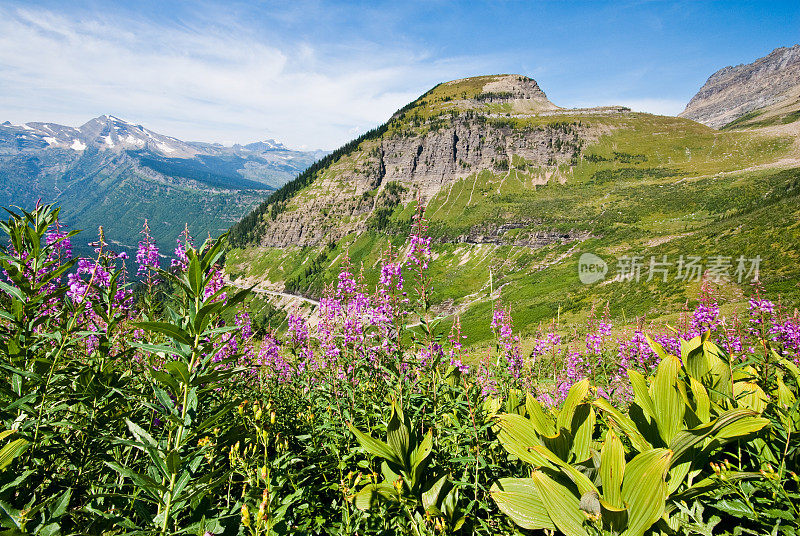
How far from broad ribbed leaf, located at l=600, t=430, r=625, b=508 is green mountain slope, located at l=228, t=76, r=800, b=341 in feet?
12.6

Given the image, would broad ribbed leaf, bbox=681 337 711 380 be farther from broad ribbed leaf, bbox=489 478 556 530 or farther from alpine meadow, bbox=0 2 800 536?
broad ribbed leaf, bbox=489 478 556 530

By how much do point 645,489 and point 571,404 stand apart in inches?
27.9

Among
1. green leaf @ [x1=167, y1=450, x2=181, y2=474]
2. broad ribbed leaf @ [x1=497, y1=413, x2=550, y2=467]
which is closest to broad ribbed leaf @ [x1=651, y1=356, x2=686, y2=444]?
broad ribbed leaf @ [x1=497, y1=413, x2=550, y2=467]

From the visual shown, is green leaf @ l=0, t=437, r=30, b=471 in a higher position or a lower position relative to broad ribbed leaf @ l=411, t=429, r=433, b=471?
higher

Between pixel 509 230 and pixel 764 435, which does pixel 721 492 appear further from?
pixel 509 230

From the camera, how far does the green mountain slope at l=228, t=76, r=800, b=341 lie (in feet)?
166

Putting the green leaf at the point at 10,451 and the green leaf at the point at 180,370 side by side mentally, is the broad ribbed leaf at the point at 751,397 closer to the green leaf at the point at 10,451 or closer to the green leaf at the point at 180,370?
the green leaf at the point at 180,370

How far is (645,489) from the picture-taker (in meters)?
1.88

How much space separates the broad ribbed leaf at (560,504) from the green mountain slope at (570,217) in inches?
152

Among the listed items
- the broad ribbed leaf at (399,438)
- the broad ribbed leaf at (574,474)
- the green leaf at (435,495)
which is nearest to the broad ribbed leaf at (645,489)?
A: the broad ribbed leaf at (574,474)

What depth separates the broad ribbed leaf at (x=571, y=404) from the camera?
8.25 ft

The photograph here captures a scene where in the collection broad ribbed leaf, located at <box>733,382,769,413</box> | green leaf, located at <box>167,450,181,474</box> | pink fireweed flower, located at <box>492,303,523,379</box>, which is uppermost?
broad ribbed leaf, located at <box>733,382,769,413</box>

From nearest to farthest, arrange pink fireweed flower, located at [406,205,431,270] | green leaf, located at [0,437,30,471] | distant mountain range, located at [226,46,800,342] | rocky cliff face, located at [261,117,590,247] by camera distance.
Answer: green leaf, located at [0,437,30,471] → pink fireweed flower, located at [406,205,431,270] → distant mountain range, located at [226,46,800,342] → rocky cliff face, located at [261,117,590,247]

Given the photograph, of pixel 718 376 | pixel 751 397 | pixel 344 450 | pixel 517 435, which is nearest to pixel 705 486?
pixel 517 435
